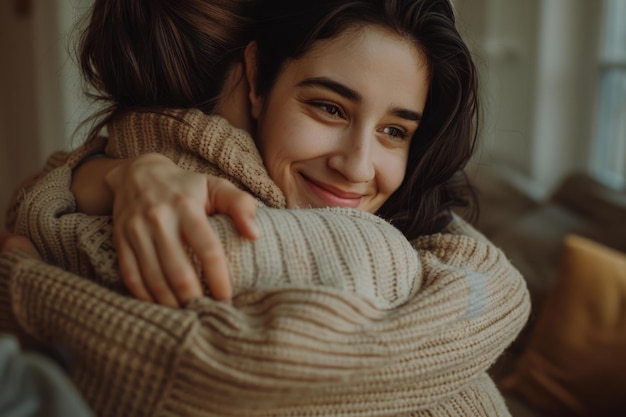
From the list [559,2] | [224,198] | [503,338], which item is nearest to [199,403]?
[224,198]

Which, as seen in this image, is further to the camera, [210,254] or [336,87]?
[336,87]

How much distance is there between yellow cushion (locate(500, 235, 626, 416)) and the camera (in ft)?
6.16

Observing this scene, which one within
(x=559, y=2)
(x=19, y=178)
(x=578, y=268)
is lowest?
(x=19, y=178)

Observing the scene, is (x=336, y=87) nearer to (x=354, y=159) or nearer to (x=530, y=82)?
(x=354, y=159)

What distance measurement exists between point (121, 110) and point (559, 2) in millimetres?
2457

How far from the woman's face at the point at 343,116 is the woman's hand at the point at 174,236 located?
0.27m

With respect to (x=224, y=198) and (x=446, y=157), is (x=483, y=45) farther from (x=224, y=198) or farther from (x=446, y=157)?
(x=224, y=198)

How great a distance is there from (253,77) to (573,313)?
1361 millimetres

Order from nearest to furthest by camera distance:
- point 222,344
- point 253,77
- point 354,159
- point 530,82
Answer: point 222,344 → point 354,159 → point 253,77 → point 530,82

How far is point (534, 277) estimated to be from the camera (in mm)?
2301

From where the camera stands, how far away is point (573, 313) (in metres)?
1.99

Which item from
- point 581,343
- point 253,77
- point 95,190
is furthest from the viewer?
point 581,343

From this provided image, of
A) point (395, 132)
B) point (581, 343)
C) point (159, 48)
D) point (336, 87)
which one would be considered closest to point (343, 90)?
point (336, 87)

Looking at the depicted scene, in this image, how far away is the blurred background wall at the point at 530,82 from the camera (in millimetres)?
2889
